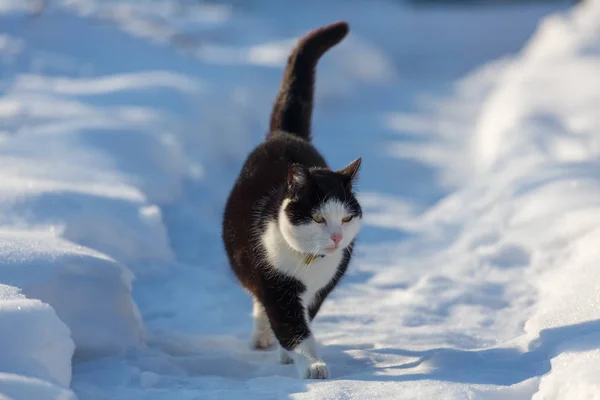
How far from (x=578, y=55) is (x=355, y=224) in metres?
5.72

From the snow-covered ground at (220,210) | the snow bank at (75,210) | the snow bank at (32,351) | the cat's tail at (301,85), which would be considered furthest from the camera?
the cat's tail at (301,85)

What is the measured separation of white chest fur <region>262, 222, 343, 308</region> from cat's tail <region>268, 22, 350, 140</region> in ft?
2.74

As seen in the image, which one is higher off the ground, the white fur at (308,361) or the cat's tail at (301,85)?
the cat's tail at (301,85)

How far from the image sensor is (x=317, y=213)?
2.62 metres

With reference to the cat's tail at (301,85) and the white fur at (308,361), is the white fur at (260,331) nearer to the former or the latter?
the white fur at (308,361)

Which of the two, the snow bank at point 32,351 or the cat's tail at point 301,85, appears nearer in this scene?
the snow bank at point 32,351

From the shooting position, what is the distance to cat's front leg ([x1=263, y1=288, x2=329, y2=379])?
2.79 m

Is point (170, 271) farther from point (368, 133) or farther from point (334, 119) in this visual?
point (334, 119)

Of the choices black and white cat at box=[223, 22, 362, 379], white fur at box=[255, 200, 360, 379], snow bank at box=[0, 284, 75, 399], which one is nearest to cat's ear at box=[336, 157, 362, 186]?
black and white cat at box=[223, 22, 362, 379]

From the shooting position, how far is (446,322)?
334 cm

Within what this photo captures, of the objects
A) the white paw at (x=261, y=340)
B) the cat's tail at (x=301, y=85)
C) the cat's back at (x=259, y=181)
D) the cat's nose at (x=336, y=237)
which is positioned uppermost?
the cat's tail at (x=301, y=85)

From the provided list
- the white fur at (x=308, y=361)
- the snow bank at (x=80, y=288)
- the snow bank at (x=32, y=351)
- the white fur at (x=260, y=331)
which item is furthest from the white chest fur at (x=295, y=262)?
the snow bank at (x=32, y=351)

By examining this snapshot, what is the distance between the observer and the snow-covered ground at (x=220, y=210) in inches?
103

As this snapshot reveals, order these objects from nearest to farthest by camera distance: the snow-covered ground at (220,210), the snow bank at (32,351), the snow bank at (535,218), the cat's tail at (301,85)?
the snow bank at (32,351) → the snow-covered ground at (220,210) → the snow bank at (535,218) → the cat's tail at (301,85)
